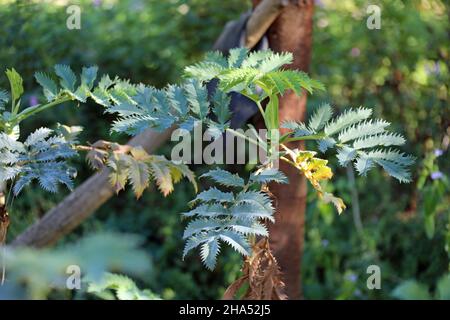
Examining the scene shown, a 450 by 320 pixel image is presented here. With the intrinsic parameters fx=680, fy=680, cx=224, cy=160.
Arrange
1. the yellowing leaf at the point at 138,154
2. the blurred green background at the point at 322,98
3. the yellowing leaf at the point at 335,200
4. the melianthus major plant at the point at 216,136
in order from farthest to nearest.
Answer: the blurred green background at the point at 322,98, the yellowing leaf at the point at 138,154, the yellowing leaf at the point at 335,200, the melianthus major plant at the point at 216,136

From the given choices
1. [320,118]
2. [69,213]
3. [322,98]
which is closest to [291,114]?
[320,118]

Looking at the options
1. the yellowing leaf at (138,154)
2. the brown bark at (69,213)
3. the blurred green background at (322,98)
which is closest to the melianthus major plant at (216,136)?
the yellowing leaf at (138,154)

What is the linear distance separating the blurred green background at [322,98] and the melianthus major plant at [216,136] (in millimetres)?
1115

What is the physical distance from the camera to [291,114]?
2.17 meters

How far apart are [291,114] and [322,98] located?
138cm

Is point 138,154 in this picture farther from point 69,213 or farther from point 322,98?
point 322,98

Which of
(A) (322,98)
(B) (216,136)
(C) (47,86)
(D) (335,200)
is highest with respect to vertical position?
(A) (322,98)

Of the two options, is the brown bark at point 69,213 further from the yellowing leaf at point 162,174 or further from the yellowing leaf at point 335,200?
the yellowing leaf at point 335,200

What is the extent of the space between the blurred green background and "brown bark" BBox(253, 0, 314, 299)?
0.46m

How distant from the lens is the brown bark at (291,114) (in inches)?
84.4

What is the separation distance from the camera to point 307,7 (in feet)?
A: 7.11

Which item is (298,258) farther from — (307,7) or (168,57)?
(168,57)

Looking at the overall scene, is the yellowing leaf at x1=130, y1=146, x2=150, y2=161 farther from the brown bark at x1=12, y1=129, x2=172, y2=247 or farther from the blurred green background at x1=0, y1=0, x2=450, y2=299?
the blurred green background at x1=0, y1=0, x2=450, y2=299

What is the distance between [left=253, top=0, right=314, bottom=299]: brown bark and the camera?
2145 mm
